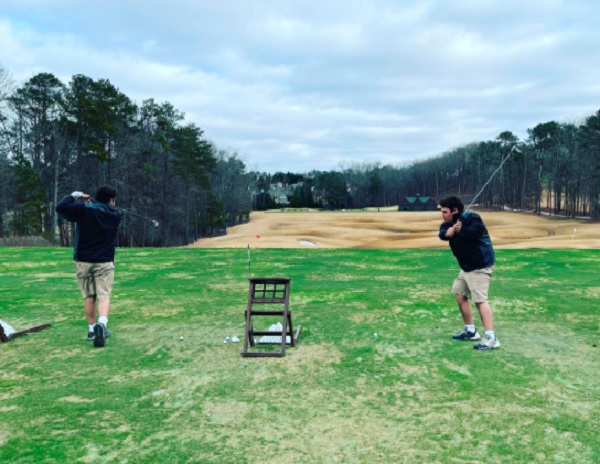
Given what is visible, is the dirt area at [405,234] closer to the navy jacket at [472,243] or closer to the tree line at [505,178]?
the tree line at [505,178]

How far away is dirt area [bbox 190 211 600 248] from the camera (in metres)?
42.7

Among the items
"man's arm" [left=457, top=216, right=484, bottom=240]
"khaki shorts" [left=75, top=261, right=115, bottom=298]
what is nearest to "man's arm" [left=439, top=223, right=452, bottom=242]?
"man's arm" [left=457, top=216, right=484, bottom=240]

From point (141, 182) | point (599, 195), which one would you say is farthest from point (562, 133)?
point (141, 182)

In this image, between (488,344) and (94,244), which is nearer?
(488,344)

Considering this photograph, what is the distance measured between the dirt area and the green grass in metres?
21.5

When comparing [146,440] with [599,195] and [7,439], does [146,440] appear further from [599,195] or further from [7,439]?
[599,195]

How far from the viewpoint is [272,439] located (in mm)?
4066

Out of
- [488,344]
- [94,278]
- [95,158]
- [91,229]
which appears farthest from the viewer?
[95,158]

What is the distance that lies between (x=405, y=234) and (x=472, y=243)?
48.7 metres

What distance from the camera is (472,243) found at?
6.87 metres

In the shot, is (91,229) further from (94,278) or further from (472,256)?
(472,256)

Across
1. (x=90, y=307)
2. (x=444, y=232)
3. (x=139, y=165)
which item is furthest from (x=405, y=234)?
(x=90, y=307)

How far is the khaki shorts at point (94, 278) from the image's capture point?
7176 millimetres

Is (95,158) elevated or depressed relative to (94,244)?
elevated
